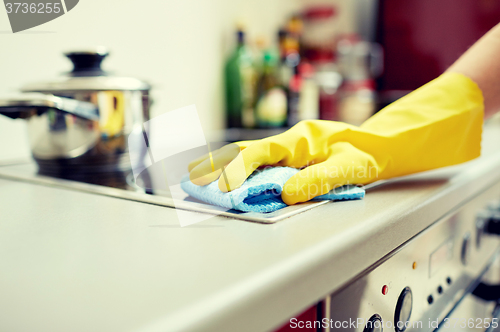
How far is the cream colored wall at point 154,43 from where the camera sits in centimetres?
75

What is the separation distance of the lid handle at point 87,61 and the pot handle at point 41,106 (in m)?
0.06

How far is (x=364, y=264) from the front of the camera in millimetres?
311

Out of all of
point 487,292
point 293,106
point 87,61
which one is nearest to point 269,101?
point 293,106

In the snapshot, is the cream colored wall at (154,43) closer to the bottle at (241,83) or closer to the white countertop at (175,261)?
the bottle at (241,83)

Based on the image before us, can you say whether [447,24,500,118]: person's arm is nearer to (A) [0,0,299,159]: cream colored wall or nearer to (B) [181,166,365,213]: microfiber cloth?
(B) [181,166,365,213]: microfiber cloth

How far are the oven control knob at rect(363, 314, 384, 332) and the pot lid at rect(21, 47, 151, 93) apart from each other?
1.45 ft

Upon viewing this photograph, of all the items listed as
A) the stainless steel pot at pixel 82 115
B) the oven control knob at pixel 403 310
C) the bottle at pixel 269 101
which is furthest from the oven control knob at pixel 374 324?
the bottle at pixel 269 101

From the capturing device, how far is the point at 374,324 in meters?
0.34

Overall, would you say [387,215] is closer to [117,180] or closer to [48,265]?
[48,265]

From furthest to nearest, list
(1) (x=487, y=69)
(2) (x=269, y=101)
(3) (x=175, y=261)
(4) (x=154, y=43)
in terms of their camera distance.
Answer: (2) (x=269, y=101), (4) (x=154, y=43), (1) (x=487, y=69), (3) (x=175, y=261)

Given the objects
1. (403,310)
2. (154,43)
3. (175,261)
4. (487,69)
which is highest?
(154,43)

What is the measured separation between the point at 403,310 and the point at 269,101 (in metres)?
0.84

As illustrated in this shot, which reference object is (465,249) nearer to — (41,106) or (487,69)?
(487,69)

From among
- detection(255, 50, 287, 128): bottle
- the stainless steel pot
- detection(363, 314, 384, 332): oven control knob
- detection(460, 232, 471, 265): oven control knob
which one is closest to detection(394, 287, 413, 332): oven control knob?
detection(363, 314, 384, 332): oven control knob
